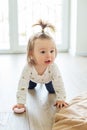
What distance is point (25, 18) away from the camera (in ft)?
11.0

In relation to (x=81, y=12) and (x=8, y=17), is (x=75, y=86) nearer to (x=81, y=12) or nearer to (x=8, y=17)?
(x=81, y=12)

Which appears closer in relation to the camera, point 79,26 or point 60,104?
point 60,104

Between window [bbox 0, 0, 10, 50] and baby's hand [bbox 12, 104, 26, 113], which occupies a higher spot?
window [bbox 0, 0, 10, 50]

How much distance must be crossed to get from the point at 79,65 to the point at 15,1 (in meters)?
1.24

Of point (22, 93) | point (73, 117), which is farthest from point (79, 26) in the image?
point (73, 117)

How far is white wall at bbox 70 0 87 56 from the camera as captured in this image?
9.96ft

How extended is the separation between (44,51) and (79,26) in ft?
5.66

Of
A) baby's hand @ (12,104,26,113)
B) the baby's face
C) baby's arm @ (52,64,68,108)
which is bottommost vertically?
baby's hand @ (12,104,26,113)

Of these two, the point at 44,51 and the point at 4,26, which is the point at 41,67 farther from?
the point at 4,26

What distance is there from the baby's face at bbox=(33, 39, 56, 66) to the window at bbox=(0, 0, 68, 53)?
187 cm

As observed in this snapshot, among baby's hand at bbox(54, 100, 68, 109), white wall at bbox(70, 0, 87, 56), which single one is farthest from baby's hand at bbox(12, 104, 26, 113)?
white wall at bbox(70, 0, 87, 56)

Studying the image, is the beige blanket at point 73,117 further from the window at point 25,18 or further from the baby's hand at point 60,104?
the window at point 25,18

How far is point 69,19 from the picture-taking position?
3365 millimetres

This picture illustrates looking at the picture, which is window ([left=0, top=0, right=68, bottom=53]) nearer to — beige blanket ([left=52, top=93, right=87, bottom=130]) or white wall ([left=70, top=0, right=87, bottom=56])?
white wall ([left=70, top=0, right=87, bottom=56])
